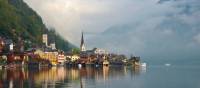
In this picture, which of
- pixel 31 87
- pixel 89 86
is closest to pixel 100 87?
pixel 89 86

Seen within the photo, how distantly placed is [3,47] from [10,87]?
123m

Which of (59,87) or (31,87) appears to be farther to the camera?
(59,87)

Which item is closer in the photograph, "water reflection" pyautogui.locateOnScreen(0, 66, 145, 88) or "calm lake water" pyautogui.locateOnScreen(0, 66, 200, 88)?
"water reflection" pyautogui.locateOnScreen(0, 66, 145, 88)

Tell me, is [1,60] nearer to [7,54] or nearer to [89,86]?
[7,54]

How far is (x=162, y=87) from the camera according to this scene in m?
87.9

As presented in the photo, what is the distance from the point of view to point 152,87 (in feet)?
286

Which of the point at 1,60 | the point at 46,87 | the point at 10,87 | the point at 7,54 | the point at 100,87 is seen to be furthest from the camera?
the point at 7,54

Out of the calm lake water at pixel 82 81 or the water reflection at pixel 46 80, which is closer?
the water reflection at pixel 46 80

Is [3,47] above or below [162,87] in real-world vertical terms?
above

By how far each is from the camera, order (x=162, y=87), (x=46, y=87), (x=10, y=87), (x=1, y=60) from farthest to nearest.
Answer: (x=1, y=60), (x=162, y=87), (x=46, y=87), (x=10, y=87)

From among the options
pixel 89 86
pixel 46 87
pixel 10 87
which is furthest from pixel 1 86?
pixel 89 86

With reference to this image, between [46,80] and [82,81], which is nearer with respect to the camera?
[46,80]

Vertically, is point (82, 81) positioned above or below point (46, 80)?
below

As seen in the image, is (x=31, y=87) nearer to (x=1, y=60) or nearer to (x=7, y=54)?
(x=1, y=60)
